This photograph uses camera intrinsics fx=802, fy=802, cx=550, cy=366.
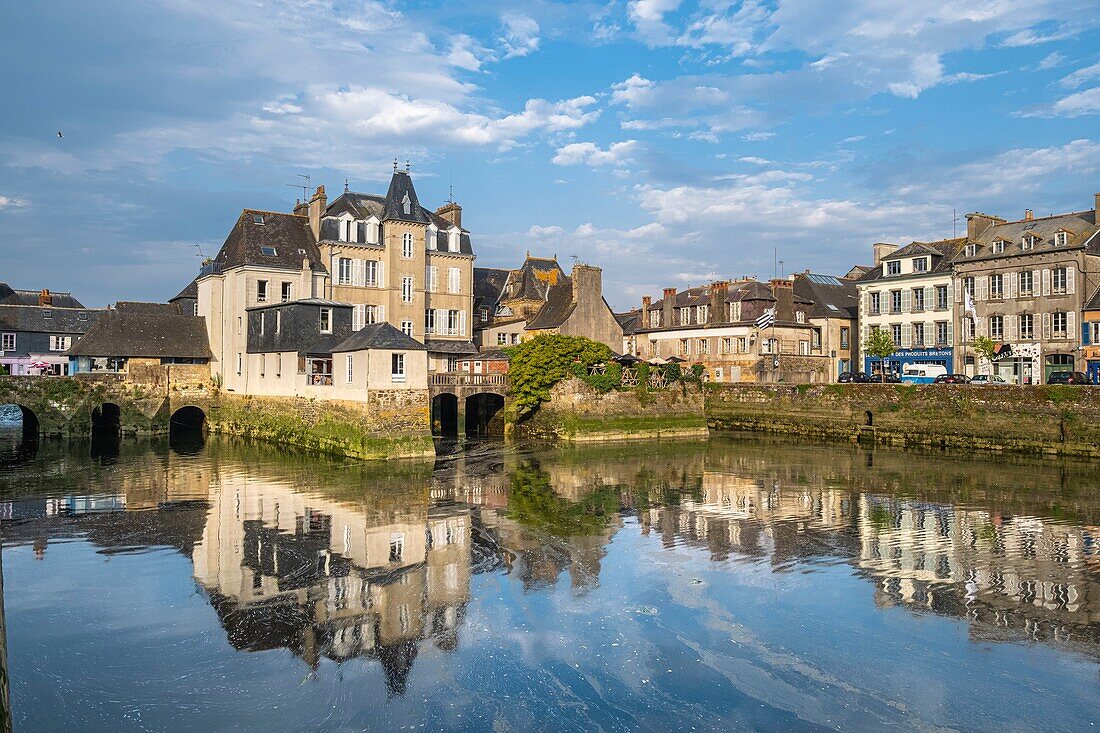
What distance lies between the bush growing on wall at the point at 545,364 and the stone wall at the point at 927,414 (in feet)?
32.3

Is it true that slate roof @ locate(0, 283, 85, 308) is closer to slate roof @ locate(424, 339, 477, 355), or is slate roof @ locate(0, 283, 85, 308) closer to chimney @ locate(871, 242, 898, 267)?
slate roof @ locate(424, 339, 477, 355)

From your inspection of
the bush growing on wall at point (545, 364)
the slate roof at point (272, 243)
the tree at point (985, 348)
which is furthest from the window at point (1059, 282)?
the slate roof at point (272, 243)

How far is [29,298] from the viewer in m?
62.6

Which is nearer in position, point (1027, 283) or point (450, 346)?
point (1027, 283)

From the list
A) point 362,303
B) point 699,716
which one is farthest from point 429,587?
point 362,303

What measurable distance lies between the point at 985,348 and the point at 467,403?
2854 cm

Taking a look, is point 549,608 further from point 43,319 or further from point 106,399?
point 43,319

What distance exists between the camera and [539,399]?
40.0 m

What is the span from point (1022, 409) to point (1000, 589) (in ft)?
73.6

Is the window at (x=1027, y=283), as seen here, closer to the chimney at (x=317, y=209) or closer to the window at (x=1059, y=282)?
the window at (x=1059, y=282)

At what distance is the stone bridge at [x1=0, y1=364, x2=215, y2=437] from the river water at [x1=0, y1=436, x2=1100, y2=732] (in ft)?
53.1

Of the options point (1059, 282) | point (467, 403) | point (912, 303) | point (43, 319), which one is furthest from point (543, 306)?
point (43, 319)

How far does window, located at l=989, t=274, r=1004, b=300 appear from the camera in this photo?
1764 inches

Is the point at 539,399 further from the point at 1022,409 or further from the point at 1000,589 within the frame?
the point at 1000,589
